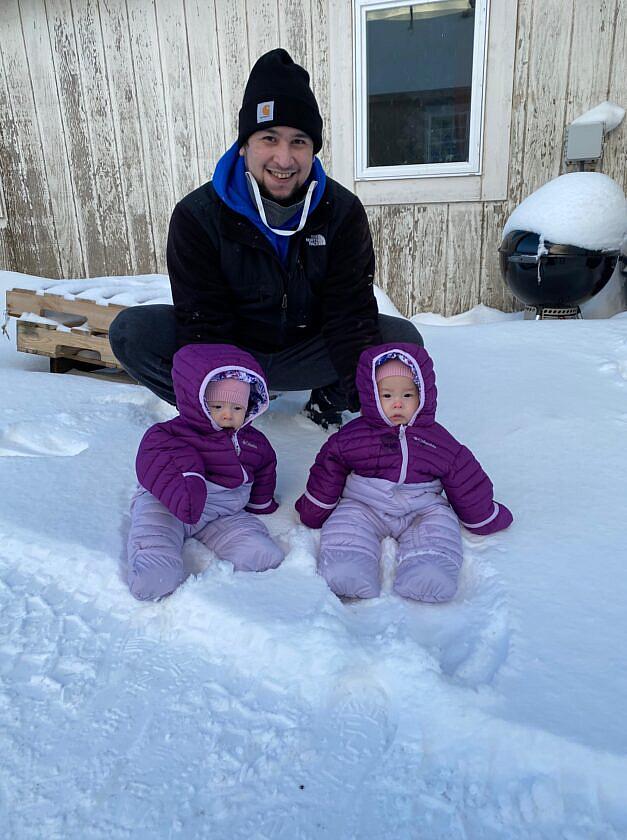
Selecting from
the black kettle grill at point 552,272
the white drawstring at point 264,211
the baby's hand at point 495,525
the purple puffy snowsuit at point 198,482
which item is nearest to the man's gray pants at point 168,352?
the white drawstring at point 264,211

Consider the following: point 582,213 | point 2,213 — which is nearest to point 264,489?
point 582,213

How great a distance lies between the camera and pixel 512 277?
3.34 meters

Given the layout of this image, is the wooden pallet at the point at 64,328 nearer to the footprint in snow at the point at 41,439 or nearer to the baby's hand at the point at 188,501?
the footprint in snow at the point at 41,439

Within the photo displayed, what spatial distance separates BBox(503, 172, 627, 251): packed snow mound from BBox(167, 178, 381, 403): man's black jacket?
1606mm

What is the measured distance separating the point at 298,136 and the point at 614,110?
2498 mm

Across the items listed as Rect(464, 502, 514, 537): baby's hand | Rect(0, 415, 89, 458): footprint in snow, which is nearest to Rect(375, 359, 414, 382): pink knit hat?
Rect(464, 502, 514, 537): baby's hand

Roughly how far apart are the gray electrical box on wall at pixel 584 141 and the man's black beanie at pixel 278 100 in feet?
7.40

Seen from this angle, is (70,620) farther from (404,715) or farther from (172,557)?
(404,715)

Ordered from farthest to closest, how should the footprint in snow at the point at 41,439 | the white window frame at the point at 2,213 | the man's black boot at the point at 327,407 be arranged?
the white window frame at the point at 2,213 → the man's black boot at the point at 327,407 → the footprint in snow at the point at 41,439

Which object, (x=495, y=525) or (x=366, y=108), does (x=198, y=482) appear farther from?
(x=366, y=108)

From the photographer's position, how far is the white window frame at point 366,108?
349 centimetres

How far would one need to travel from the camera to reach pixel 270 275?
6.26 feet

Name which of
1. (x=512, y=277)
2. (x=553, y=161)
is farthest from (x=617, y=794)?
(x=553, y=161)

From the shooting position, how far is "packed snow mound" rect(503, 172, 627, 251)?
312cm
